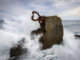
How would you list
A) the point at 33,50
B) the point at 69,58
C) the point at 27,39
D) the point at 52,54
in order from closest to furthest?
the point at 69,58 < the point at 52,54 < the point at 33,50 < the point at 27,39

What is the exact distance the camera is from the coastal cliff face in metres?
7.48

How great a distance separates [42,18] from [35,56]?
8.91ft

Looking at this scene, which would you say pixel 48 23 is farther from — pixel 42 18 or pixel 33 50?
pixel 33 50

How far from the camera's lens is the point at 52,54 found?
7.34 meters

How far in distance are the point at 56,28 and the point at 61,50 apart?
5.12 ft

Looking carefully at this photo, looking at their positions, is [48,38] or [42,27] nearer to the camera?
[48,38]

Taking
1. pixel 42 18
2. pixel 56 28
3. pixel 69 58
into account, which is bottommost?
pixel 69 58

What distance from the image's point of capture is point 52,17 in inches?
303

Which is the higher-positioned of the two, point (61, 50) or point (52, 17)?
point (52, 17)

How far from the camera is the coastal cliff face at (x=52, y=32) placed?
24.6 ft

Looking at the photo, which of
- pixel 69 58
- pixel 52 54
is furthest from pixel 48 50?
pixel 69 58

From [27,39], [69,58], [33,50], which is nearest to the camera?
[69,58]

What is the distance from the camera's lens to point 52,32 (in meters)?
7.46

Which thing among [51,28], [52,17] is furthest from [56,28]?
[52,17]
